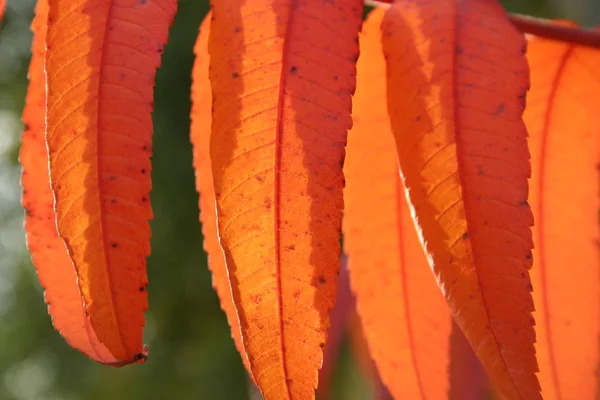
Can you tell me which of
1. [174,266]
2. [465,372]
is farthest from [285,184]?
[174,266]

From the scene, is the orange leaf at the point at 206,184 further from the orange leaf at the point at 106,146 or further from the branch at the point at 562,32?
the branch at the point at 562,32

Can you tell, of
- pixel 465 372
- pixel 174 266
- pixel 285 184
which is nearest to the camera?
pixel 285 184

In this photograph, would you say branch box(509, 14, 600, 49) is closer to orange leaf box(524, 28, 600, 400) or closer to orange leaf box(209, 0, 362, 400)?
orange leaf box(524, 28, 600, 400)

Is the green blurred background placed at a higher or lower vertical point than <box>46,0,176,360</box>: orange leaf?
lower

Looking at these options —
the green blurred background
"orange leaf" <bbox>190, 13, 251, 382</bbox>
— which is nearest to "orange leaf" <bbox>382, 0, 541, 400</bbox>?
"orange leaf" <bbox>190, 13, 251, 382</bbox>

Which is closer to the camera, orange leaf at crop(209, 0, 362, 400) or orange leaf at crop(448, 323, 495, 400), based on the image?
orange leaf at crop(209, 0, 362, 400)

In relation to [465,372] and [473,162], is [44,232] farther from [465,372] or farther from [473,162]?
[465,372]
